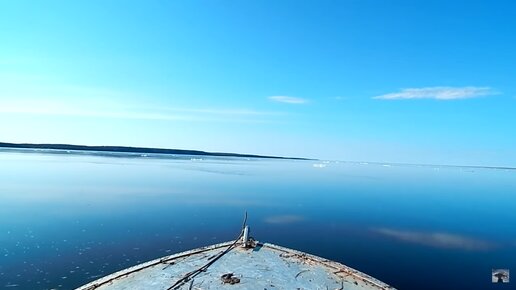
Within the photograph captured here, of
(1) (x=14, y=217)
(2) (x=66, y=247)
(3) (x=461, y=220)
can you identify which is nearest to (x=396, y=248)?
(3) (x=461, y=220)

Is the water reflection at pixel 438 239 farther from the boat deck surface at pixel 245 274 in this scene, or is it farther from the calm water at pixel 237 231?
the boat deck surface at pixel 245 274

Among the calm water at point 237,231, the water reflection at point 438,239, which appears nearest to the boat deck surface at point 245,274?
the calm water at point 237,231

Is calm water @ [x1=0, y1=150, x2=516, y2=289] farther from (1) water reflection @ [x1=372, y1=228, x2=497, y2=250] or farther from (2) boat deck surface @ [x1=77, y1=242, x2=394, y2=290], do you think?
(2) boat deck surface @ [x1=77, y1=242, x2=394, y2=290]

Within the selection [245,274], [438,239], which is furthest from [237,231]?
[438,239]

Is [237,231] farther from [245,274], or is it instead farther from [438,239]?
[438,239]

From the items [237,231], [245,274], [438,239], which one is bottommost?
[438,239]

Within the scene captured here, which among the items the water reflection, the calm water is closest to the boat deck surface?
the calm water

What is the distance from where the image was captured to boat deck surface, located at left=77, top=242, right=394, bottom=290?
860 cm

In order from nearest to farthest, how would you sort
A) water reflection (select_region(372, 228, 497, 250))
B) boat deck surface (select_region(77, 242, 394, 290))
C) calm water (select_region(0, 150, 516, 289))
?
boat deck surface (select_region(77, 242, 394, 290)) < calm water (select_region(0, 150, 516, 289)) < water reflection (select_region(372, 228, 497, 250))

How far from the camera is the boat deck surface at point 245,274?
A: 28.2ft

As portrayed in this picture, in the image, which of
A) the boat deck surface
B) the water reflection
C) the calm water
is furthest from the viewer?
the water reflection

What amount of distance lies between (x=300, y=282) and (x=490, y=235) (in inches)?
791

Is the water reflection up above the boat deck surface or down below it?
below

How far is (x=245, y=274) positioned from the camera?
934cm
